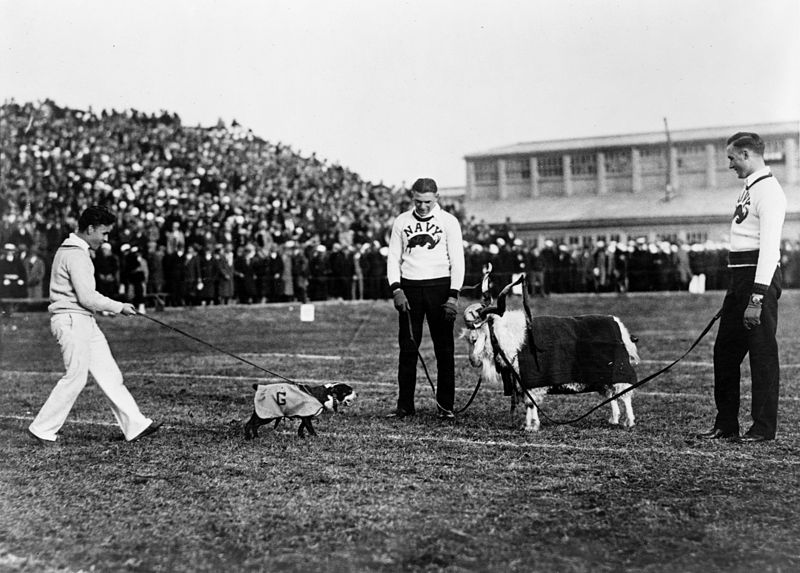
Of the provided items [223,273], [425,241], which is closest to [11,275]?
[223,273]

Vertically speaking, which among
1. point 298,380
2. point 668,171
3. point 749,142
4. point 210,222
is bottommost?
point 298,380

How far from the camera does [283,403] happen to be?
305 inches

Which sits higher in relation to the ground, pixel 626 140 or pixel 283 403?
pixel 626 140

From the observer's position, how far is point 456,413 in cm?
934

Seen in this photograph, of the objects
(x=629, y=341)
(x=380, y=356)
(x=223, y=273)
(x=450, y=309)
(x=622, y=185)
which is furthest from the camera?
(x=622, y=185)

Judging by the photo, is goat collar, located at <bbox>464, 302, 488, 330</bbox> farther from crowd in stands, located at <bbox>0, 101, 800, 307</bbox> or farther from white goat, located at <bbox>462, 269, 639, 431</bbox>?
crowd in stands, located at <bbox>0, 101, 800, 307</bbox>

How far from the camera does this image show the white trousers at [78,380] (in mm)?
7930

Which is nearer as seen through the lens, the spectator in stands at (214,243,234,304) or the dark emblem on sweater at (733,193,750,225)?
the dark emblem on sweater at (733,193,750,225)

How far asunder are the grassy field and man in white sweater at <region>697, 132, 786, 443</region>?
1.16 feet

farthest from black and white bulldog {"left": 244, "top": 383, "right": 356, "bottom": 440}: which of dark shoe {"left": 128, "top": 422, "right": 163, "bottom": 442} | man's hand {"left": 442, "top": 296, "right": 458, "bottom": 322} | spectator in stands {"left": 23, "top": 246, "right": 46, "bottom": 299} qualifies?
spectator in stands {"left": 23, "top": 246, "right": 46, "bottom": 299}

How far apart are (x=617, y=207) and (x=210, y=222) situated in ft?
94.1

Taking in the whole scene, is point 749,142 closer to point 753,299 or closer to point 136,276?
point 753,299

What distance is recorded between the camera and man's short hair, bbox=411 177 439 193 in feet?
29.2

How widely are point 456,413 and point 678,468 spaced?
10.0ft
